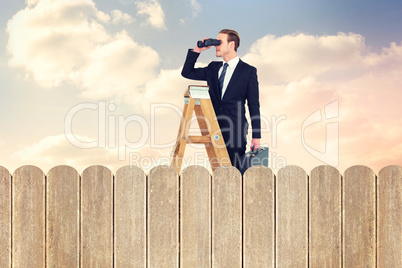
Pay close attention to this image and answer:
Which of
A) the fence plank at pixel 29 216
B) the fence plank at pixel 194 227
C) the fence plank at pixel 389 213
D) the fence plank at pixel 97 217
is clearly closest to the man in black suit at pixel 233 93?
the fence plank at pixel 194 227

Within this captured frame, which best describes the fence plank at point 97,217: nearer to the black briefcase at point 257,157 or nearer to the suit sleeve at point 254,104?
the black briefcase at point 257,157

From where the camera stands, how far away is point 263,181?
11.3 feet

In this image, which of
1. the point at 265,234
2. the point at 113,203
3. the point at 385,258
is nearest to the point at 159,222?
the point at 113,203

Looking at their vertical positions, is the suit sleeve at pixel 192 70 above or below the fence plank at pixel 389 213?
above

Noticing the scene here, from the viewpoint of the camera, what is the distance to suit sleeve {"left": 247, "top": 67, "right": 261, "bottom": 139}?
4.59 m

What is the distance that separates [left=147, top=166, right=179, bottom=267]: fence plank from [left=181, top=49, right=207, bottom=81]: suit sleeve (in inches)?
69.5

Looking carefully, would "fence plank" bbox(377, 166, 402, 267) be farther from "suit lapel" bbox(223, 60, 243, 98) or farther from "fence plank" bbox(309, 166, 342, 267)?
"suit lapel" bbox(223, 60, 243, 98)

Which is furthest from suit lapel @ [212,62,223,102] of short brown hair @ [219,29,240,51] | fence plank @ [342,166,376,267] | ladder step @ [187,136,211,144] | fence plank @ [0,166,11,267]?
fence plank @ [0,166,11,267]

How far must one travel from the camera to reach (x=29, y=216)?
3432 mm

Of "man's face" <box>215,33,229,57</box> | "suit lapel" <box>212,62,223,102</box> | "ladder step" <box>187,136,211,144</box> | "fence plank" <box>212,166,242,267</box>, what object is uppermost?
"man's face" <box>215,33,229,57</box>

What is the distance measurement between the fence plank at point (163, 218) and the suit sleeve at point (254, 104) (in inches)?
58.6

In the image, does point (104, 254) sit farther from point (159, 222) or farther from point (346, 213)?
point (346, 213)

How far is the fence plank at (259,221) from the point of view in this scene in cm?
341

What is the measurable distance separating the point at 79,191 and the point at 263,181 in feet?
4.94
